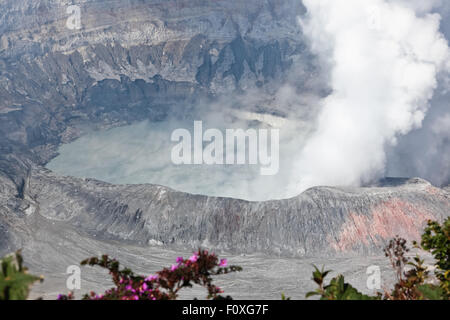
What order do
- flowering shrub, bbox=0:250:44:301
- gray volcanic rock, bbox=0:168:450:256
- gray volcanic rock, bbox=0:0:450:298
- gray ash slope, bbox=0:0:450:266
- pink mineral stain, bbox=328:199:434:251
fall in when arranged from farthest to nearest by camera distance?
gray ash slope, bbox=0:0:450:266
gray volcanic rock, bbox=0:0:450:298
gray volcanic rock, bbox=0:168:450:256
pink mineral stain, bbox=328:199:434:251
flowering shrub, bbox=0:250:44:301

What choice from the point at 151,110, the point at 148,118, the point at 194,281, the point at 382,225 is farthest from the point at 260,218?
the point at 151,110

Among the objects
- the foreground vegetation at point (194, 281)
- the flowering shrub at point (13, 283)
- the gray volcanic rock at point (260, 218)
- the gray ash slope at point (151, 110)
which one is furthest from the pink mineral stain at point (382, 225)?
the flowering shrub at point (13, 283)

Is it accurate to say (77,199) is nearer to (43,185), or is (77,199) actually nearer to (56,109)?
(43,185)

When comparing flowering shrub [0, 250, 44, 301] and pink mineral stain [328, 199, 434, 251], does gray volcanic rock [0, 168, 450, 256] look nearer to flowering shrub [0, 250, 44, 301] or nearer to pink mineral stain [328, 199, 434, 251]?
pink mineral stain [328, 199, 434, 251]

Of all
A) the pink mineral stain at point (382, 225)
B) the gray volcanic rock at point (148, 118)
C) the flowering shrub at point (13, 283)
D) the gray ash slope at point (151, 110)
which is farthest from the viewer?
the gray ash slope at point (151, 110)

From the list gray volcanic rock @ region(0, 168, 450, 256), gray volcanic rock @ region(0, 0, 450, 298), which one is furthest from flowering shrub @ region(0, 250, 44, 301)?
gray volcanic rock @ region(0, 168, 450, 256)

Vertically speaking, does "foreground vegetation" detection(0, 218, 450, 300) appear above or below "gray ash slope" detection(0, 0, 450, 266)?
below

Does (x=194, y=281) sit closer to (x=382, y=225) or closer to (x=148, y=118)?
(x=382, y=225)

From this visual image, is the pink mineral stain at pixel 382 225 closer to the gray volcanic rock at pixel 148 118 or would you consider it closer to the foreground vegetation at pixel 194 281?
the gray volcanic rock at pixel 148 118

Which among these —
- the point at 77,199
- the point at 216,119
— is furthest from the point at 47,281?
the point at 216,119
